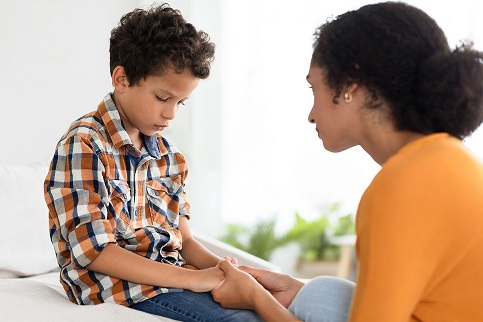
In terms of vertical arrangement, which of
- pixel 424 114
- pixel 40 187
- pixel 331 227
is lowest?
pixel 331 227

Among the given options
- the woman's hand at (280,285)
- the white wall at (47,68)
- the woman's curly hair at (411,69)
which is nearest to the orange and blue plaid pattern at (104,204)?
the woman's hand at (280,285)

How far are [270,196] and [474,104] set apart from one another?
293 cm

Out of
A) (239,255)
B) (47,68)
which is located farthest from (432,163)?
(47,68)

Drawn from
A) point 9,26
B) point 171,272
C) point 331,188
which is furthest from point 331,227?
point 171,272

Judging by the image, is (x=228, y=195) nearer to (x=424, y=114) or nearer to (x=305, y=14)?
(x=305, y=14)

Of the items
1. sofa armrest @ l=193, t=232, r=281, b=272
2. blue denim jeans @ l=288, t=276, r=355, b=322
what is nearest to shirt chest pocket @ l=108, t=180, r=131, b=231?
blue denim jeans @ l=288, t=276, r=355, b=322

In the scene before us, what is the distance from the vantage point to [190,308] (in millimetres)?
1801

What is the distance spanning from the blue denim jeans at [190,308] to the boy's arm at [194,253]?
0.24 metres

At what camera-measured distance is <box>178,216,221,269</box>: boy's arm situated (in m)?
2.09

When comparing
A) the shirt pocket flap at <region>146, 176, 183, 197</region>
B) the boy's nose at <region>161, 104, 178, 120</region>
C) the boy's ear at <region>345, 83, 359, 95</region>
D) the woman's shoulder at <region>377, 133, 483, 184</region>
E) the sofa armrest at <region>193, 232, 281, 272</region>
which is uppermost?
the boy's ear at <region>345, 83, 359, 95</region>

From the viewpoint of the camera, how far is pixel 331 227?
4359 millimetres

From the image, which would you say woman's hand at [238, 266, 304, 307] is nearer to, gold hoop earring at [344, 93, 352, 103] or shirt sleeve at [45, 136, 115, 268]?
shirt sleeve at [45, 136, 115, 268]

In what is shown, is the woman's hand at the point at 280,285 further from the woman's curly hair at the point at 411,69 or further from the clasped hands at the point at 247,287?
the woman's curly hair at the point at 411,69

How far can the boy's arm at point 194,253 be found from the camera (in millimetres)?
2086
